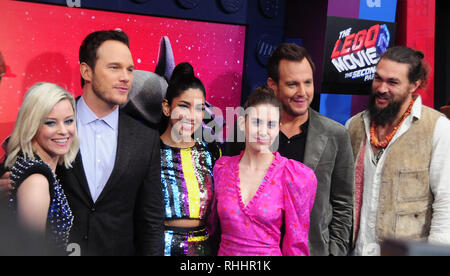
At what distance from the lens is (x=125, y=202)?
2.14m

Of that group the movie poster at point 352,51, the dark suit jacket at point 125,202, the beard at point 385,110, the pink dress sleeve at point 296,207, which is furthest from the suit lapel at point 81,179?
the movie poster at point 352,51

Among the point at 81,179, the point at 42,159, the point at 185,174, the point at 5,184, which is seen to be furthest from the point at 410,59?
the point at 5,184

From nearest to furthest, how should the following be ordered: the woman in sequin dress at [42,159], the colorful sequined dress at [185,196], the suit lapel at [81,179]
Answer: the woman in sequin dress at [42,159] < the suit lapel at [81,179] < the colorful sequined dress at [185,196]

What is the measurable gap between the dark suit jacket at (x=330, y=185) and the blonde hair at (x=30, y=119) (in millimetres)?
1441

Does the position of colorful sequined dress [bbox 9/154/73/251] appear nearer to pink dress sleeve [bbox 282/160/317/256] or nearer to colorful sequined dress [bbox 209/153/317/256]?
colorful sequined dress [bbox 209/153/317/256]

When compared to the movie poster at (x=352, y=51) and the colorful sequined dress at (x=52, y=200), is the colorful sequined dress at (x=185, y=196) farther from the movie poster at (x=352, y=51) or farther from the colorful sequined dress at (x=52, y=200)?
the movie poster at (x=352, y=51)

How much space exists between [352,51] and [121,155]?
8.42 feet

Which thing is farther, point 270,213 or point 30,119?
point 270,213

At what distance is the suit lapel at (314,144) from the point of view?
2.49 m

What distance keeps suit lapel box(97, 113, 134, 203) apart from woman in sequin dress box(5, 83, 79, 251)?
21 cm

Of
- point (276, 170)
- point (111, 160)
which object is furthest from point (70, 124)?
point (276, 170)

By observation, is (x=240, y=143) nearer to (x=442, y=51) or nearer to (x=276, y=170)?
(x=276, y=170)

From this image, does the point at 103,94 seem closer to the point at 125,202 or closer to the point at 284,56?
the point at 125,202
